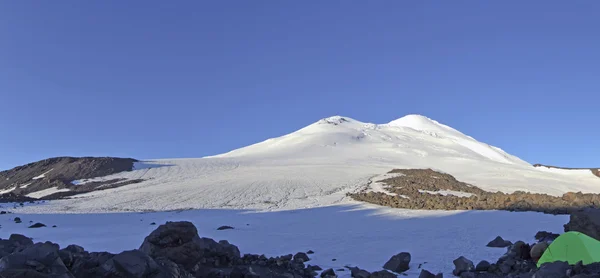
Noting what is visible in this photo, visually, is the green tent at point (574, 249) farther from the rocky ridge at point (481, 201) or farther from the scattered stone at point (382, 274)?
the rocky ridge at point (481, 201)

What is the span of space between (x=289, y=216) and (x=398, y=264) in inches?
470

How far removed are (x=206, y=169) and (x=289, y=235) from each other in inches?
1374

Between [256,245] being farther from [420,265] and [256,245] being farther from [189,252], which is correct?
[420,265]

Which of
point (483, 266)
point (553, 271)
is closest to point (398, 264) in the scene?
point (483, 266)

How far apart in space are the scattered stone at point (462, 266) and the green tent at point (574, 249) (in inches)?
53.1

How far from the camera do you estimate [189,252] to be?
9648 millimetres

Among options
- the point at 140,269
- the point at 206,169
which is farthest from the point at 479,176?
the point at 140,269

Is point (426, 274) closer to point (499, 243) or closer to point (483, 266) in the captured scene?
point (483, 266)

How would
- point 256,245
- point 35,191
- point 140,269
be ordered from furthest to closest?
point 35,191
point 256,245
point 140,269

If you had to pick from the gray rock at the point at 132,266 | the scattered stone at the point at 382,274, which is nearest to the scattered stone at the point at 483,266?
the scattered stone at the point at 382,274

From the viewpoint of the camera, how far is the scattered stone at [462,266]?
9.75m

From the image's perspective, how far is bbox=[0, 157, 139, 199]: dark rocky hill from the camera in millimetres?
38781

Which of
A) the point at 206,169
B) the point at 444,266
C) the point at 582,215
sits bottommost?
the point at 444,266

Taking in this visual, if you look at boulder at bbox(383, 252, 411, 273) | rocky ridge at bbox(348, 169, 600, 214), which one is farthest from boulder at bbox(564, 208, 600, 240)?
boulder at bbox(383, 252, 411, 273)
